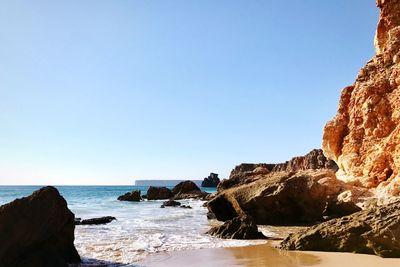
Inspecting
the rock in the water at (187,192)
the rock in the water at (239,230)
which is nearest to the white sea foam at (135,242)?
the rock in the water at (239,230)

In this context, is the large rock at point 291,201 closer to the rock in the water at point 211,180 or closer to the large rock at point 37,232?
the large rock at point 37,232

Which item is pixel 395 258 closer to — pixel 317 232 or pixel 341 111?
pixel 317 232

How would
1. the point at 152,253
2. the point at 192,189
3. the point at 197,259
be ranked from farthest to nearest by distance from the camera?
the point at 192,189, the point at 152,253, the point at 197,259

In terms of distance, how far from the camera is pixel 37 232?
440 inches

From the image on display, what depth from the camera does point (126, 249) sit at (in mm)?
14336

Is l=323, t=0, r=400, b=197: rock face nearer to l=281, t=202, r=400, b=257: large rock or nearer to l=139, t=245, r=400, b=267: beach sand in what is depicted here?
l=281, t=202, r=400, b=257: large rock

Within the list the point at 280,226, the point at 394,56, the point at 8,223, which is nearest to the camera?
the point at 8,223

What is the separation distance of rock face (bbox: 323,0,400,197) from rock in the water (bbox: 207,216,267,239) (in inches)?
303

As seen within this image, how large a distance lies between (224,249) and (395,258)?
5.43 meters

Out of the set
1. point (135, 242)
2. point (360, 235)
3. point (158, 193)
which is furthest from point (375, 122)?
point (158, 193)

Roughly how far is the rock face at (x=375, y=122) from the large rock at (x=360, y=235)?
8577mm

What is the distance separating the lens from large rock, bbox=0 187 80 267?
1054cm

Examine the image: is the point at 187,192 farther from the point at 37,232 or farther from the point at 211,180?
the point at 211,180

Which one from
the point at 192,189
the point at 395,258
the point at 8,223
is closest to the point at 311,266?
the point at 395,258
